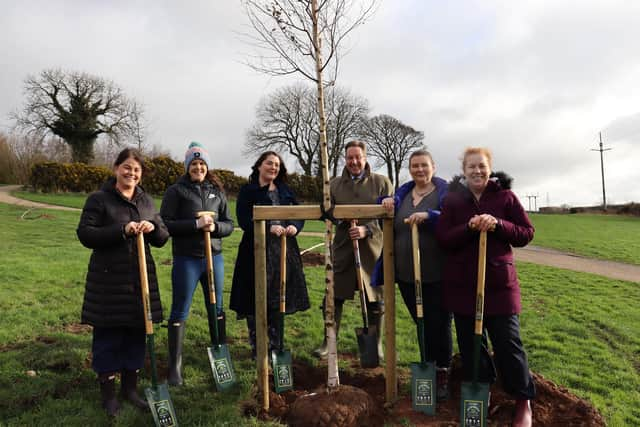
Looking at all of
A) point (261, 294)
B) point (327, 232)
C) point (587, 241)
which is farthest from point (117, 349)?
point (587, 241)

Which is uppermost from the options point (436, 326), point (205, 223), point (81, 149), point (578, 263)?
point (81, 149)

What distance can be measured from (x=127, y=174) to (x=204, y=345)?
8.31 feet

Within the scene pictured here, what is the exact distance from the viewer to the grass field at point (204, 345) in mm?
3588

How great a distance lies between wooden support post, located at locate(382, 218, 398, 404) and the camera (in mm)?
3742

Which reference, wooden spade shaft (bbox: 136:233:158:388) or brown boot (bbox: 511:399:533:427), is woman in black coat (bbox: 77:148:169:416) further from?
brown boot (bbox: 511:399:533:427)

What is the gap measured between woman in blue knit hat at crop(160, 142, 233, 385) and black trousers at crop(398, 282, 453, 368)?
1978 millimetres

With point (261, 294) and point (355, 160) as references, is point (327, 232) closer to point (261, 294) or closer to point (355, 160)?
point (261, 294)

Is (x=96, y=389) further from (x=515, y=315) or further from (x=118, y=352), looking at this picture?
(x=515, y=315)

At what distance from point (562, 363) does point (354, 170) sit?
3433mm

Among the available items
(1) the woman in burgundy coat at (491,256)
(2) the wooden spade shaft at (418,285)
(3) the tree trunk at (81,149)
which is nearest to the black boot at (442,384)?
(2) the wooden spade shaft at (418,285)

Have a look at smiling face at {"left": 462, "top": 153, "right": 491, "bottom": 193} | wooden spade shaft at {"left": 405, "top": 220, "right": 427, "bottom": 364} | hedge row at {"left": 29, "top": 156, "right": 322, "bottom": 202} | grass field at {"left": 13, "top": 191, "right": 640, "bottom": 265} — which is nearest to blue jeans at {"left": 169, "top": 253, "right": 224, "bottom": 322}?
wooden spade shaft at {"left": 405, "top": 220, "right": 427, "bottom": 364}

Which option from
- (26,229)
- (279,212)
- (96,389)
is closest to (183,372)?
(96,389)

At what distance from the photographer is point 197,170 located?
425 cm

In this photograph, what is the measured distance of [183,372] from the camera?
4.31 m
